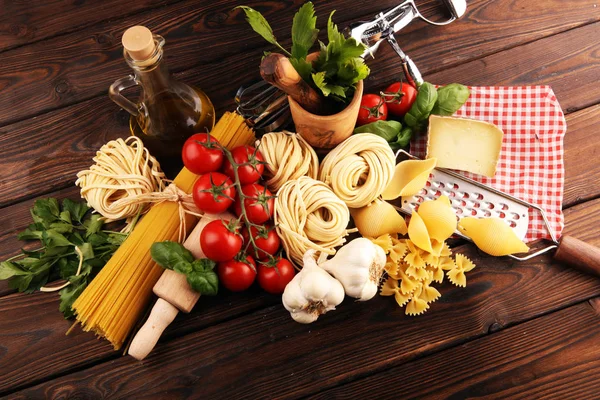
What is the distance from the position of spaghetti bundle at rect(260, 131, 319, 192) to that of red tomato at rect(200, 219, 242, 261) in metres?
0.17

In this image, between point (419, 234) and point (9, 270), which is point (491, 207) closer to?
point (419, 234)

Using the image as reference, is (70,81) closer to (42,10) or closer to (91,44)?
(91,44)

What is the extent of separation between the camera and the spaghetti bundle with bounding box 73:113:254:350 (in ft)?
3.49

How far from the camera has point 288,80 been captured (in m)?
0.96

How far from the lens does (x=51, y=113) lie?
135 cm

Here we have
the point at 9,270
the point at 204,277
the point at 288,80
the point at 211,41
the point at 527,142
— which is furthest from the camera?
the point at 211,41

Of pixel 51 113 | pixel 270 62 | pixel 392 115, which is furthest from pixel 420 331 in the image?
pixel 51 113

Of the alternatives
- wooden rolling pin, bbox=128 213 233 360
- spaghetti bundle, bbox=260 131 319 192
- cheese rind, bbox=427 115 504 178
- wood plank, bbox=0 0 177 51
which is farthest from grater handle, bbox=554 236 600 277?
wood plank, bbox=0 0 177 51

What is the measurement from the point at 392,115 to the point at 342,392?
66cm

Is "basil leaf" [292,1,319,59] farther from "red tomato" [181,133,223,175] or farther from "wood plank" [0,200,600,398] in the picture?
"wood plank" [0,200,600,398]

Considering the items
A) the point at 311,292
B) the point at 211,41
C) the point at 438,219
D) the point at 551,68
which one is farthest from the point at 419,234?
the point at 211,41

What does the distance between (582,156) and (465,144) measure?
31cm

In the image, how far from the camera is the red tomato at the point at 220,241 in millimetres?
1027

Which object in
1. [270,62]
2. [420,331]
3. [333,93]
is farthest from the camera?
[420,331]
